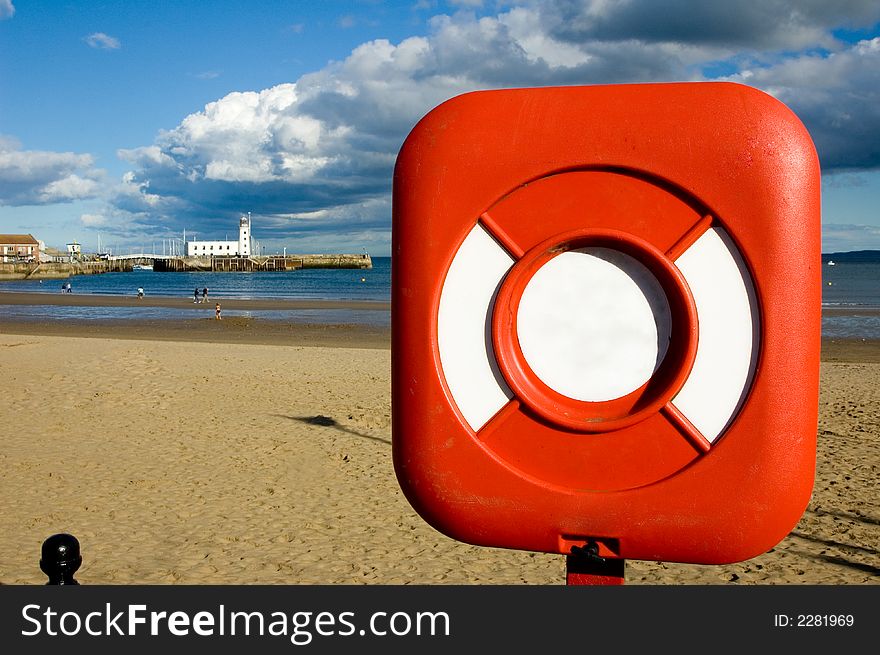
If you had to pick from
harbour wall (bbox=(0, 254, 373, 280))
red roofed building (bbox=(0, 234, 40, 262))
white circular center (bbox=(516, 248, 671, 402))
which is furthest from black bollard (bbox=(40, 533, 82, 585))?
red roofed building (bbox=(0, 234, 40, 262))

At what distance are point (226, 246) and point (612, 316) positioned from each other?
128m

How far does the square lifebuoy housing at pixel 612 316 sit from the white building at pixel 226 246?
121 meters

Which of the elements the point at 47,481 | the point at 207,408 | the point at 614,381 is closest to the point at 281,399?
the point at 207,408

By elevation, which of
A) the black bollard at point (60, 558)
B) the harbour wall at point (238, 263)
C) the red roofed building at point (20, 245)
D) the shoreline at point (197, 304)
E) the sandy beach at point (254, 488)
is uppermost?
the red roofed building at point (20, 245)

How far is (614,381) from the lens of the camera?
135 cm

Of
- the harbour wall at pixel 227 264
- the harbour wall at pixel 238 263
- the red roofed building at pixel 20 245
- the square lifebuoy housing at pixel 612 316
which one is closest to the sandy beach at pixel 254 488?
the square lifebuoy housing at pixel 612 316

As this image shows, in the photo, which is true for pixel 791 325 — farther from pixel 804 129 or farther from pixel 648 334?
pixel 804 129

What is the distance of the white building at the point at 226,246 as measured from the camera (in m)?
119

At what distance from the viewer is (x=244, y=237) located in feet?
391

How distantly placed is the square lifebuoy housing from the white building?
12097 cm

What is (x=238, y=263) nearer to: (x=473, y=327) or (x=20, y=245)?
(x=20, y=245)

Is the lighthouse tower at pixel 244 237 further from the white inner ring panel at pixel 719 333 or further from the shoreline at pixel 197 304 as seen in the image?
the white inner ring panel at pixel 719 333

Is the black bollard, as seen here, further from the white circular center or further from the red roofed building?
the red roofed building

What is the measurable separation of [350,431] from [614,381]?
7.69 m
